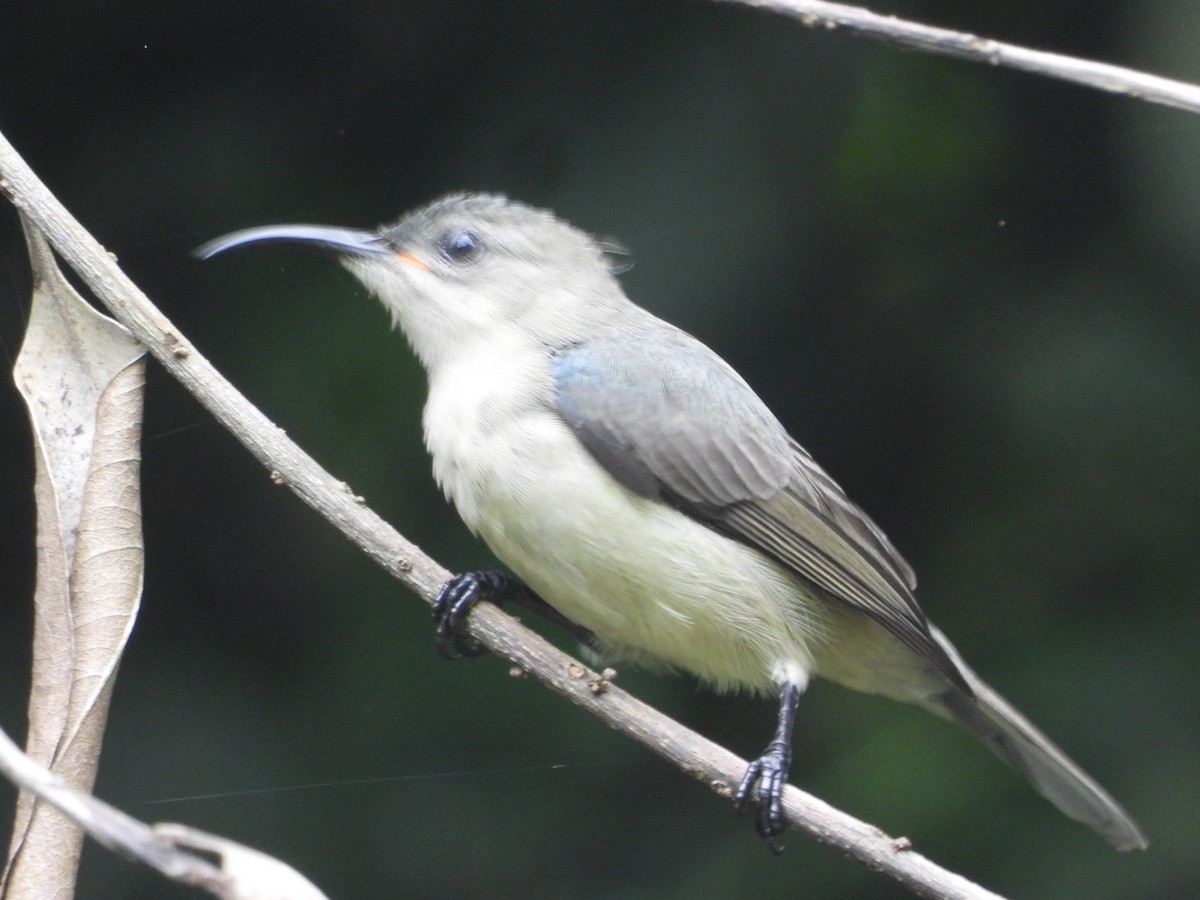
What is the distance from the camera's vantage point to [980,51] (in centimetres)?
207

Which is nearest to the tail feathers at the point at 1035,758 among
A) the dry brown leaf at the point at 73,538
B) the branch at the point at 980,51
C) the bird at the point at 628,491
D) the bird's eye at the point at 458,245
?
the bird at the point at 628,491

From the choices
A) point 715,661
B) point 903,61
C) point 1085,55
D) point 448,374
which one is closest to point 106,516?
point 448,374

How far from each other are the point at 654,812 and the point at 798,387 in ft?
4.52

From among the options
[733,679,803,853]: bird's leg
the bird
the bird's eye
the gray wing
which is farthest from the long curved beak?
[733,679,803,853]: bird's leg

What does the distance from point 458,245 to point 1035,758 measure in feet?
6.68

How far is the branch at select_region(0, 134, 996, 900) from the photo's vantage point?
236cm

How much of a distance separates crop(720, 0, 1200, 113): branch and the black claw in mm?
1299

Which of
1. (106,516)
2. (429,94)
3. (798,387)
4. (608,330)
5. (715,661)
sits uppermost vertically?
(429,94)

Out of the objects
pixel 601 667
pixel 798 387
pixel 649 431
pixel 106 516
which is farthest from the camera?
pixel 798 387

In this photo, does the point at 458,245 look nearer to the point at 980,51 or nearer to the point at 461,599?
the point at 461,599

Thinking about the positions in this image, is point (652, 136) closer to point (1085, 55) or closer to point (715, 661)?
point (1085, 55)

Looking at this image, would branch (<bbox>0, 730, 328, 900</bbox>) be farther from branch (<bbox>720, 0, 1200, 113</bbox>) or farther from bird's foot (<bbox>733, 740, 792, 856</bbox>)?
branch (<bbox>720, 0, 1200, 113</bbox>)

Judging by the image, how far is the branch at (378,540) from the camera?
7.73ft

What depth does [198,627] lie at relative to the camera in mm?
3834
